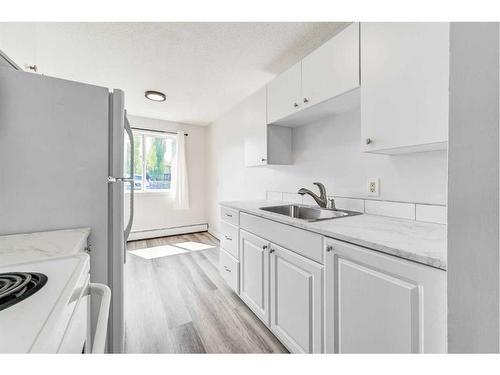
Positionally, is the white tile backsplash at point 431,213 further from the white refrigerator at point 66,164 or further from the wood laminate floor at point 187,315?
the white refrigerator at point 66,164

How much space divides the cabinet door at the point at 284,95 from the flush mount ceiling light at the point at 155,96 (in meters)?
1.62

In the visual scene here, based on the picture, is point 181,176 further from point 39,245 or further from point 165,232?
point 39,245

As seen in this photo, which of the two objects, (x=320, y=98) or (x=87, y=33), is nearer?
(x=320, y=98)

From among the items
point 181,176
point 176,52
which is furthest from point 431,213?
point 181,176

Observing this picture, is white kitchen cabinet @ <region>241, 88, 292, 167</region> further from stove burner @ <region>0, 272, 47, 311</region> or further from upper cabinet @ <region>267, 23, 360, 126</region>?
stove burner @ <region>0, 272, 47, 311</region>

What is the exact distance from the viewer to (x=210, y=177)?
4.49 m

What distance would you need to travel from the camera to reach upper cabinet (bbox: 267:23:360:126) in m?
1.29

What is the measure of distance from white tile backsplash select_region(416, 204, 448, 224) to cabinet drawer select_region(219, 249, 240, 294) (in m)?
1.39

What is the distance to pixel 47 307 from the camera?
1.38 feet

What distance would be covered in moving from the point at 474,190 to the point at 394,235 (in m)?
0.76

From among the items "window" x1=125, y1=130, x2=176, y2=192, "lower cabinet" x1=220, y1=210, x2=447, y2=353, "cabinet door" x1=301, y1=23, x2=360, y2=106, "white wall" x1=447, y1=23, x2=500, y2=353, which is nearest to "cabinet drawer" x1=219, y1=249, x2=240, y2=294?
"lower cabinet" x1=220, y1=210, x2=447, y2=353
